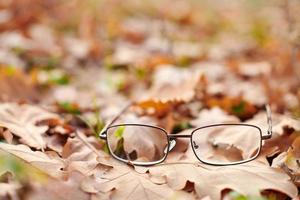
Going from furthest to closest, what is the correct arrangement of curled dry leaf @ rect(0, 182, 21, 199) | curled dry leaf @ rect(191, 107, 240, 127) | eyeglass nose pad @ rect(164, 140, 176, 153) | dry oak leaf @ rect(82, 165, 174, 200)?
curled dry leaf @ rect(191, 107, 240, 127) < eyeglass nose pad @ rect(164, 140, 176, 153) < dry oak leaf @ rect(82, 165, 174, 200) < curled dry leaf @ rect(0, 182, 21, 199)

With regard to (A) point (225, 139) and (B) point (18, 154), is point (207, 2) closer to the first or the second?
(A) point (225, 139)

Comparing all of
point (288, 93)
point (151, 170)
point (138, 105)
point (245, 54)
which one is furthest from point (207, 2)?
point (151, 170)

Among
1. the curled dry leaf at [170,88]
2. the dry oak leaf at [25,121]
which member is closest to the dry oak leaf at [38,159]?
the dry oak leaf at [25,121]

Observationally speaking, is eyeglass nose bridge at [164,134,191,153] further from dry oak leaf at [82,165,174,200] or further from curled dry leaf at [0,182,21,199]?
curled dry leaf at [0,182,21,199]

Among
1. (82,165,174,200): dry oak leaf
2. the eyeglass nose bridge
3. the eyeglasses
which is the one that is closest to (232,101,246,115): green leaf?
the eyeglasses

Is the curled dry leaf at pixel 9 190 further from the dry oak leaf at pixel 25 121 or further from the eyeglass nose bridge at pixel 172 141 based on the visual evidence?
the eyeglass nose bridge at pixel 172 141

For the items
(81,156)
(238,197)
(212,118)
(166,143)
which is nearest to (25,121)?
(81,156)

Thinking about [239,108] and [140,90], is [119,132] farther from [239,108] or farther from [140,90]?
[140,90]
